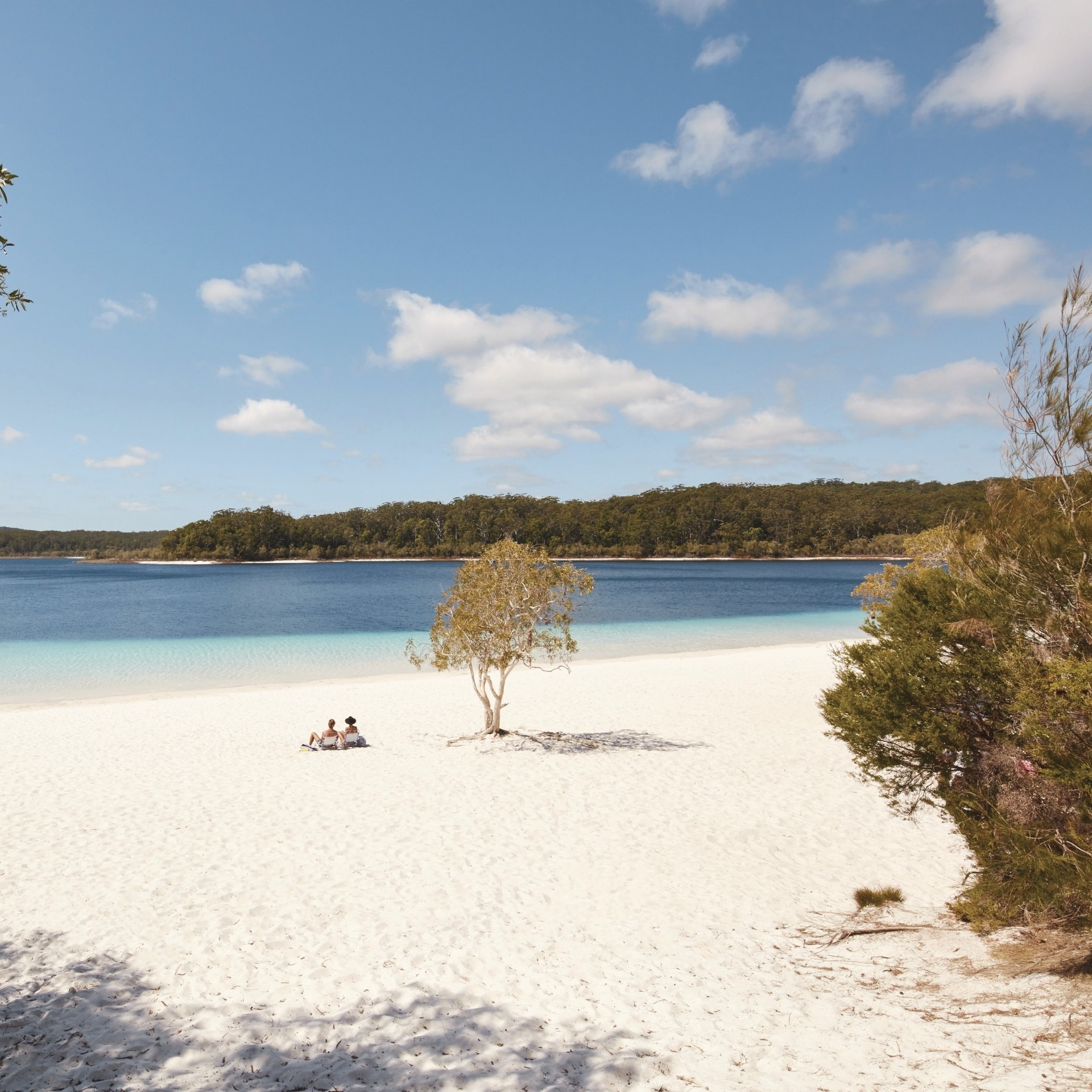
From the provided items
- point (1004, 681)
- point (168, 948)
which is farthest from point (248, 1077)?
point (1004, 681)

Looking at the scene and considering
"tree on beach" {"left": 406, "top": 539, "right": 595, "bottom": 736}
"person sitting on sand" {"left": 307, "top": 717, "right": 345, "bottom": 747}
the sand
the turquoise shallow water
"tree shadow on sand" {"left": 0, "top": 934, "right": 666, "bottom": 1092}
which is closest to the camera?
"tree shadow on sand" {"left": 0, "top": 934, "right": 666, "bottom": 1092}

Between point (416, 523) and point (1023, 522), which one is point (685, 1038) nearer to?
point (1023, 522)

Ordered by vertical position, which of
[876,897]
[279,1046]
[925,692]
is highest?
[925,692]

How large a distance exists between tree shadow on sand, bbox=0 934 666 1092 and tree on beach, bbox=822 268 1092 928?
152 inches

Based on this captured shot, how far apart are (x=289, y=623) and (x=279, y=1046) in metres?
43.2

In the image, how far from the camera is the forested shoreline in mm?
146250

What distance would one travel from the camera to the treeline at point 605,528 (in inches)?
5758

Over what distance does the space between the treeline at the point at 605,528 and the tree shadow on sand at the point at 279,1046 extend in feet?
469

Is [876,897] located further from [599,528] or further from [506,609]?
[599,528]

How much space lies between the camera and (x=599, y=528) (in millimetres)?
166000

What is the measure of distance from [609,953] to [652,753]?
26.7ft

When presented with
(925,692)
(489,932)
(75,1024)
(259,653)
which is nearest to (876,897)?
(925,692)

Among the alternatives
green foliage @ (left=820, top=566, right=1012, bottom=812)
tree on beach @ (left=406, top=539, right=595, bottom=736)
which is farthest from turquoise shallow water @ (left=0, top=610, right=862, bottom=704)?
green foliage @ (left=820, top=566, right=1012, bottom=812)

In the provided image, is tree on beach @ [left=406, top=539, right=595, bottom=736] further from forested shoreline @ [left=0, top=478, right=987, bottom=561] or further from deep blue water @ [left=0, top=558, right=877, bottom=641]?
forested shoreline @ [left=0, top=478, right=987, bottom=561]
